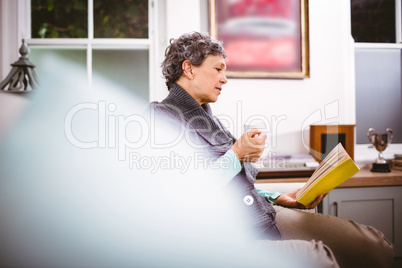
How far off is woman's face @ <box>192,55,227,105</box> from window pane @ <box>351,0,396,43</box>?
61.8 inches

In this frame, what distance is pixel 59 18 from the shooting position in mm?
2117

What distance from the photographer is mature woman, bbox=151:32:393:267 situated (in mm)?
1130

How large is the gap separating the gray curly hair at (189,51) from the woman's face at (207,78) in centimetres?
2

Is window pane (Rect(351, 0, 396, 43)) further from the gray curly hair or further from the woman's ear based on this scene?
the woman's ear

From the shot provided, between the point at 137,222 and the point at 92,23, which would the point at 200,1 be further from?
the point at 137,222

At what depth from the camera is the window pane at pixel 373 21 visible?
228 centimetres

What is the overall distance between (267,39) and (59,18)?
1501mm

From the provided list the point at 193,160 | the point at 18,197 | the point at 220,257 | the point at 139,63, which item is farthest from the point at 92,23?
the point at 220,257

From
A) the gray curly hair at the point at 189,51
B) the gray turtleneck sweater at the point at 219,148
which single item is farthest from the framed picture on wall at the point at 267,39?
the gray turtleneck sweater at the point at 219,148

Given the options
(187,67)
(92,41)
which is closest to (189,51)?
(187,67)

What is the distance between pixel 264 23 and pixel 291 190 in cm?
122

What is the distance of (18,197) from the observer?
693 millimetres

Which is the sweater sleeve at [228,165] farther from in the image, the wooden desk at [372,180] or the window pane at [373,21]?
the window pane at [373,21]

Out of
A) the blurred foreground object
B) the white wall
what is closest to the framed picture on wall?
the white wall
